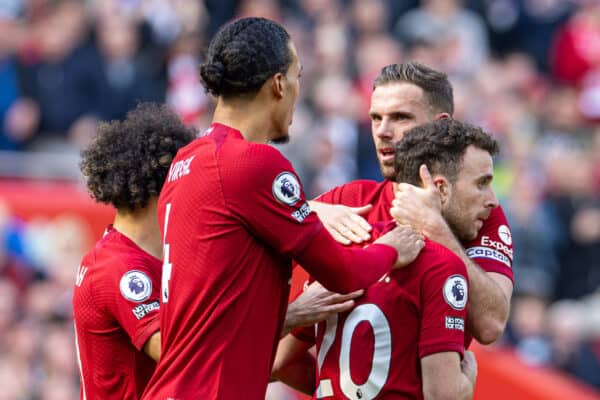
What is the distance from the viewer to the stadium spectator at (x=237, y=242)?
13.5 feet

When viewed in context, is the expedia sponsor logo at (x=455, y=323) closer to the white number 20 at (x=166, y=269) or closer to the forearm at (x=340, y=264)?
the forearm at (x=340, y=264)

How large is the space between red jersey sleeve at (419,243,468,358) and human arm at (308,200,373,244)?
335 millimetres

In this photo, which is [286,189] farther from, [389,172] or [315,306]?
[389,172]

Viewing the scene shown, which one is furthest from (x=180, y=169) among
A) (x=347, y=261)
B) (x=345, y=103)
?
(x=345, y=103)

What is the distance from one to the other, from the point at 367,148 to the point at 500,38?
3.44 m

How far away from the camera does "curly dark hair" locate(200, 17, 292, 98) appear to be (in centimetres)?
424

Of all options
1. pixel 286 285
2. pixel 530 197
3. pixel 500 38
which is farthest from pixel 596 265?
pixel 286 285

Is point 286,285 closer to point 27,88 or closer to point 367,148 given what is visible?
point 367,148

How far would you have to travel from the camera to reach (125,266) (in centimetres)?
468

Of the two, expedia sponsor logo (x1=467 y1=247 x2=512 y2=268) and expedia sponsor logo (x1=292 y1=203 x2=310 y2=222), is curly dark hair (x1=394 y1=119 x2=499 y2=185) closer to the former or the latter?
expedia sponsor logo (x1=467 y1=247 x2=512 y2=268)

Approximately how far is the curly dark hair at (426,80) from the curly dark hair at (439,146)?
568mm

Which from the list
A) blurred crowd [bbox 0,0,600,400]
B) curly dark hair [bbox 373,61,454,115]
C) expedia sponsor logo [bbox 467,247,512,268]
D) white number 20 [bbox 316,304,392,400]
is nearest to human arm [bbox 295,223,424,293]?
white number 20 [bbox 316,304,392,400]

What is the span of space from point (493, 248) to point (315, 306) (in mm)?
772

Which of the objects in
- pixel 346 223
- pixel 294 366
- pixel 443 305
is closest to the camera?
pixel 443 305
